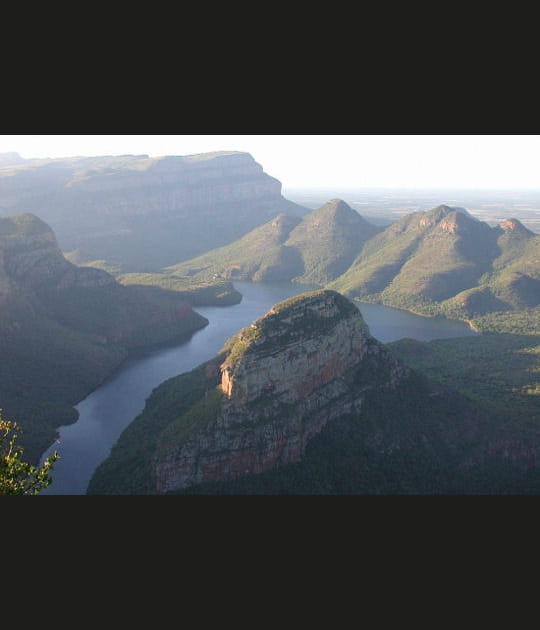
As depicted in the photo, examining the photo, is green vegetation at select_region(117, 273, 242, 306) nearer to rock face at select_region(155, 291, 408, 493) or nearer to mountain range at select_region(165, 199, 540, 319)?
mountain range at select_region(165, 199, 540, 319)

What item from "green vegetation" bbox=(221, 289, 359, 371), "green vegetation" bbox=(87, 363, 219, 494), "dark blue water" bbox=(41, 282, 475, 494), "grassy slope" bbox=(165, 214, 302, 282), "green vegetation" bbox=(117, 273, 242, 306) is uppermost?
"green vegetation" bbox=(221, 289, 359, 371)

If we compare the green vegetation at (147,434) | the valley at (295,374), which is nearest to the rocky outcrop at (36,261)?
the valley at (295,374)

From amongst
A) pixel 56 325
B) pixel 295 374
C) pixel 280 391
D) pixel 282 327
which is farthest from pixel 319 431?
pixel 56 325

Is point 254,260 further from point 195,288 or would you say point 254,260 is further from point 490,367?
point 490,367

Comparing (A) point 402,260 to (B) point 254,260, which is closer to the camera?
(A) point 402,260

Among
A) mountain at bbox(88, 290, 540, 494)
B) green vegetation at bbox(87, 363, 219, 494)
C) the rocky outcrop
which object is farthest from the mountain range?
green vegetation at bbox(87, 363, 219, 494)

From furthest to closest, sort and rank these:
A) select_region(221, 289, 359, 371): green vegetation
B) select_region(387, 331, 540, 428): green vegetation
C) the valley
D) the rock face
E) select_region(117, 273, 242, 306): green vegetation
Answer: select_region(117, 273, 242, 306): green vegetation < select_region(387, 331, 540, 428): green vegetation < select_region(221, 289, 359, 371): green vegetation < the valley < the rock face
